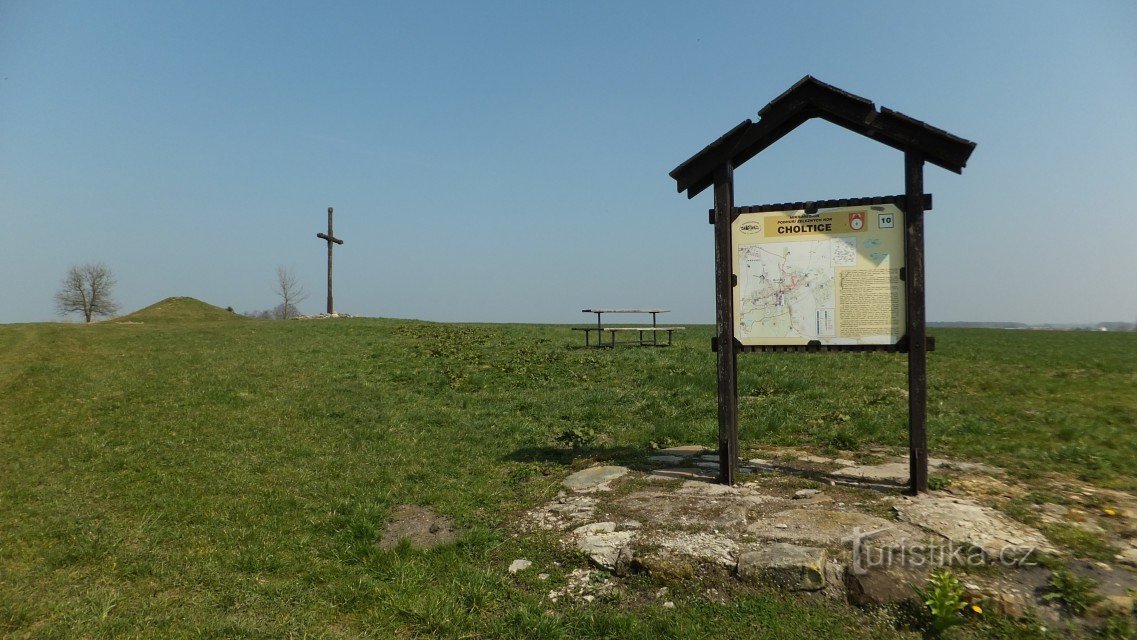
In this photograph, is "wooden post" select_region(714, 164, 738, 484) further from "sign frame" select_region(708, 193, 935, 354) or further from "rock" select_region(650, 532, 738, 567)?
"rock" select_region(650, 532, 738, 567)

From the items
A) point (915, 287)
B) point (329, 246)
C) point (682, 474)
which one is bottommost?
point (682, 474)

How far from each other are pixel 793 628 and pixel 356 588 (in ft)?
11.3

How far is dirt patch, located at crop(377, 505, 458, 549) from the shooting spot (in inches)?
238

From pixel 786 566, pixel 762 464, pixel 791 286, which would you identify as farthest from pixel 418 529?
pixel 791 286

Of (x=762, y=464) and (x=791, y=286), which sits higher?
(x=791, y=286)

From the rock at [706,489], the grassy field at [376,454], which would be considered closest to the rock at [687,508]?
the rock at [706,489]

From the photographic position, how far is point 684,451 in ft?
28.5

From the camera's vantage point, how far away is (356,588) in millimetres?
5172

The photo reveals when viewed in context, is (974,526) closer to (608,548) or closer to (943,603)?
(943,603)

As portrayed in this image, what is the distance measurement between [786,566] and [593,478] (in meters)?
3.07

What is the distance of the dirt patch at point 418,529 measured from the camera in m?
6.04

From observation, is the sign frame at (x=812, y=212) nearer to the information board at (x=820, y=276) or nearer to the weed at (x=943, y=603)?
the information board at (x=820, y=276)

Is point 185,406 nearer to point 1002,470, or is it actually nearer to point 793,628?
point 793,628

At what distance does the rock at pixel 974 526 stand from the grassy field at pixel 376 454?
136 centimetres
